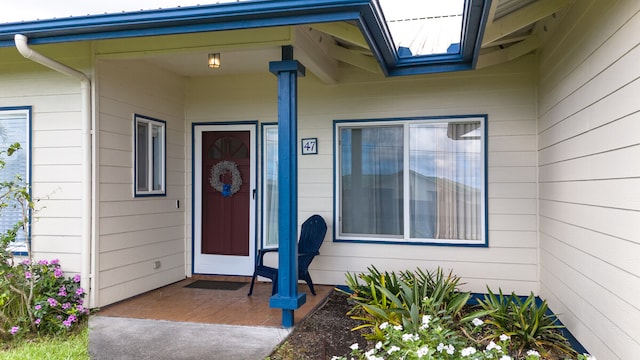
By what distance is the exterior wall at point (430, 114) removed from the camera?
4613 millimetres

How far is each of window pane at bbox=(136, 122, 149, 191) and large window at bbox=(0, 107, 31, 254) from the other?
1009mm

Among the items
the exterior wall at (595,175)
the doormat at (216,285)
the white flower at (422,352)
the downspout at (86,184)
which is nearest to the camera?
the white flower at (422,352)

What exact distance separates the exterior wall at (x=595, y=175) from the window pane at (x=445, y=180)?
0.75 m

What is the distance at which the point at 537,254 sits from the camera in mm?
4566

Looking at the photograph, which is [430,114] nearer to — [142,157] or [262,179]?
[262,179]

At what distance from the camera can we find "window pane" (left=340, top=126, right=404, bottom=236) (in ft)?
16.5

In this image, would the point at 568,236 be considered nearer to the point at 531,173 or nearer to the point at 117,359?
the point at 531,173

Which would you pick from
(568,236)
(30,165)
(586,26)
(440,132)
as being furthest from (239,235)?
(586,26)

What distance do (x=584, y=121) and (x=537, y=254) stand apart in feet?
6.08

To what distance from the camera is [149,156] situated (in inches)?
194

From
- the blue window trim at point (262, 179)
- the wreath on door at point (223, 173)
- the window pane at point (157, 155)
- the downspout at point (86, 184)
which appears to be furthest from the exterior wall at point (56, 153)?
the blue window trim at point (262, 179)

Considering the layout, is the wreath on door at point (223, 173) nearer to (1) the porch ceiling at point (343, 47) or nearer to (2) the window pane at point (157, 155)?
(2) the window pane at point (157, 155)

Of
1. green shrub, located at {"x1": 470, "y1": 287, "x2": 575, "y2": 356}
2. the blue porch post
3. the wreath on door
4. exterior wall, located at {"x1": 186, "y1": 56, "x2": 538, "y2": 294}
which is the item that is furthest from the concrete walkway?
the wreath on door

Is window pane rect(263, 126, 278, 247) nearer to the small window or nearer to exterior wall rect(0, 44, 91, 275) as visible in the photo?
the small window
